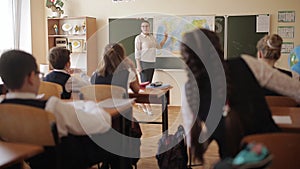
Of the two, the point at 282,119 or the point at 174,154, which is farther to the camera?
the point at 174,154

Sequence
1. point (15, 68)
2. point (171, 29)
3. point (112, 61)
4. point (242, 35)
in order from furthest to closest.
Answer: point (171, 29) < point (242, 35) < point (112, 61) < point (15, 68)

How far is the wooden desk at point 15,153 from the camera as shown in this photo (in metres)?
1.46

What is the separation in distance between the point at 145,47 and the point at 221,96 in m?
4.44

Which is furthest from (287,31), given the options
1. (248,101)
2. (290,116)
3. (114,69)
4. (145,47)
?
(248,101)

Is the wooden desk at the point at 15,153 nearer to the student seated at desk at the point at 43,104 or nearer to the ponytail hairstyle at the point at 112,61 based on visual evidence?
the student seated at desk at the point at 43,104

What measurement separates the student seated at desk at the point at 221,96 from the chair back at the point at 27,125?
0.71 meters

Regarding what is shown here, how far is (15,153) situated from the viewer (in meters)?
1.54

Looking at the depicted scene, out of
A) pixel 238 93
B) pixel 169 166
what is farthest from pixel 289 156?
pixel 169 166

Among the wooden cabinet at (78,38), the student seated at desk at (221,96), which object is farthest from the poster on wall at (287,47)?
the student seated at desk at (221,96)

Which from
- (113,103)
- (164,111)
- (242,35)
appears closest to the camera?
(113,103)

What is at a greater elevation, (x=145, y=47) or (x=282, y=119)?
(x=145, y=47)

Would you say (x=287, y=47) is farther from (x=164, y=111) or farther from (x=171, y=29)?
(x=164, y=111)

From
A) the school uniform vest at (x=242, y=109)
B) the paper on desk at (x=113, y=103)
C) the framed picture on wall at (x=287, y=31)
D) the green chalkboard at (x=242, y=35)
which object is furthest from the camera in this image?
the green chalkboard at (x=242, y=35)

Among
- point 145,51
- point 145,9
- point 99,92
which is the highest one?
point 145,9
